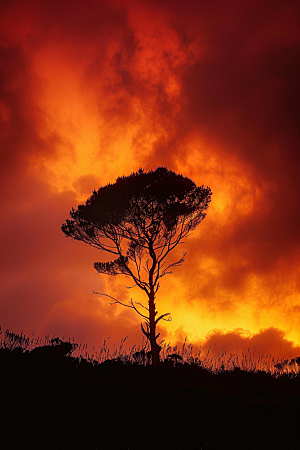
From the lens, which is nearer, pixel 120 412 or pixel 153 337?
pixel 120 412

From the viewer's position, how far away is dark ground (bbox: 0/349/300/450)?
908cm

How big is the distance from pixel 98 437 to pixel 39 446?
4.82ft

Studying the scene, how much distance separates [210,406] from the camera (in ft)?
37.3

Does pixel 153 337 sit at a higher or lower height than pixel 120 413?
higher

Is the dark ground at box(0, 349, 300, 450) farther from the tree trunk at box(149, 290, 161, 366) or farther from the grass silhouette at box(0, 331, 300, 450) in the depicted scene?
the tree trunk at box(149, 290, 161, 366)

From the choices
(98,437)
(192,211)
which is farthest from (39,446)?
(192,211)

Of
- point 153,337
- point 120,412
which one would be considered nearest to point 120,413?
point 120,412

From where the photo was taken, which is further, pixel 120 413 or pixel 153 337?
pixel 153 337

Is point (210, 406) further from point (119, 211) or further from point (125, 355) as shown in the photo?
point (119, 211)

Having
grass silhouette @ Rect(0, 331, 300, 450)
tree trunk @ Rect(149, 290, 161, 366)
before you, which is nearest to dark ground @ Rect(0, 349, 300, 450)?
grass silhouette @ Rect(0, 331, 300, 450)

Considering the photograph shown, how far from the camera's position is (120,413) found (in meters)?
10.5

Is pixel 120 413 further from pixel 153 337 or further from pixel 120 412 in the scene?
pixel 153 337

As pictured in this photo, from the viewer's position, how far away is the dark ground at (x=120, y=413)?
9.08 meters

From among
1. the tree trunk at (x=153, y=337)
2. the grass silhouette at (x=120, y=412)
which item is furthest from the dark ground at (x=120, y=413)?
the tree trunk at (x=153, y=337)
